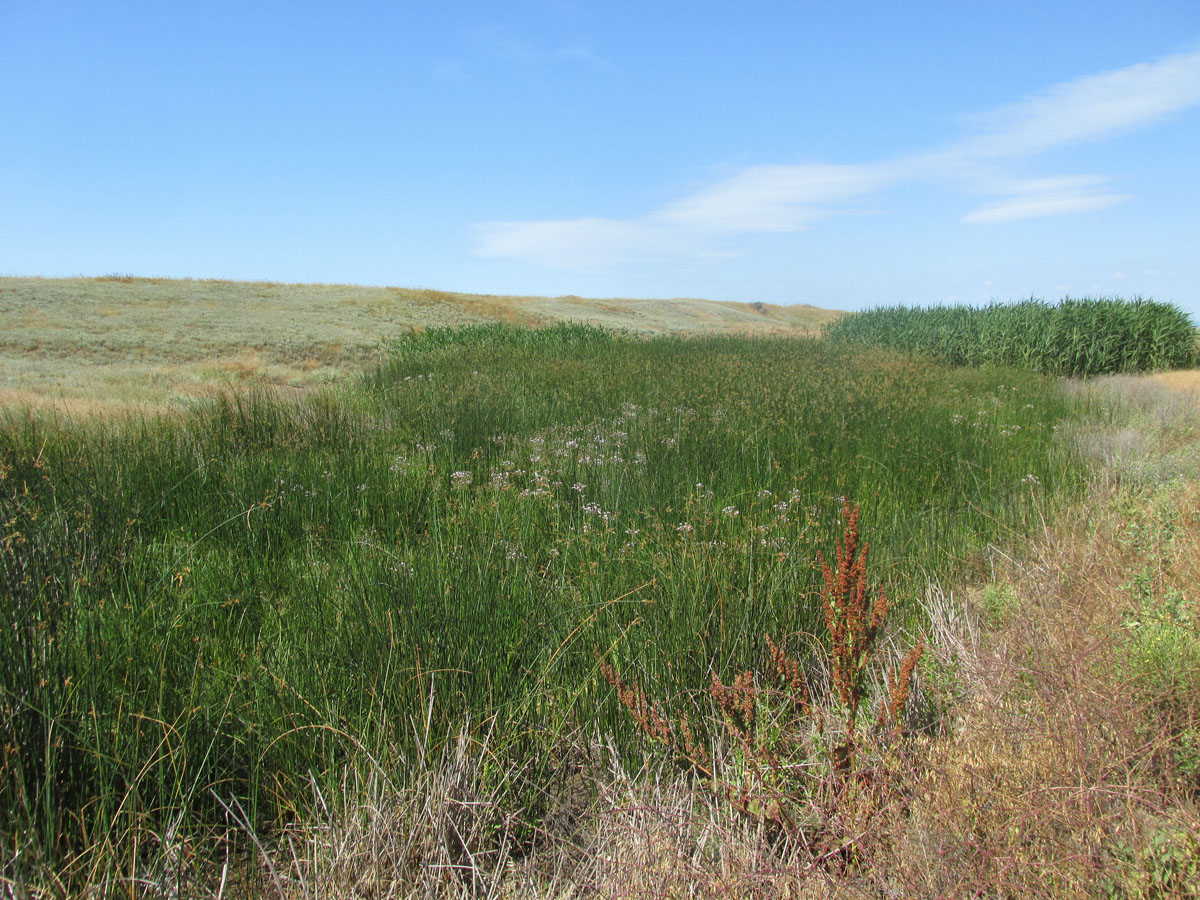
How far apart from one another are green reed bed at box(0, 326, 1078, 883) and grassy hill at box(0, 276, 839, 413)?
3428 mm

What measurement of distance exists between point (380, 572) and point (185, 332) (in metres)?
21.8

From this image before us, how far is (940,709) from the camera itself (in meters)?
2.41

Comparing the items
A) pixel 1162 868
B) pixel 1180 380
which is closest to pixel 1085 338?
pixel 1180 380

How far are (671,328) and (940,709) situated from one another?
1305 inches

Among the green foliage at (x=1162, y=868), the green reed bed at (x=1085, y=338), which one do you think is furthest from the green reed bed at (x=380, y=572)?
the green reed bed at (x=1085, y=338)

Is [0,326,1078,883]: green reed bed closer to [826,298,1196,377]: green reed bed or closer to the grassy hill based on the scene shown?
the grassy hill

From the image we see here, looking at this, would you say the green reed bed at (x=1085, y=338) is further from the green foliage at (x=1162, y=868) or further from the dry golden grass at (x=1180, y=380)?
the green foliage at (x=1162, y=868)

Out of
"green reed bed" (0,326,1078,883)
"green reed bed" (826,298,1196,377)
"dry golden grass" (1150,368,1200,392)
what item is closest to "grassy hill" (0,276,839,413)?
"green reed bed" (0,326,1078,883)

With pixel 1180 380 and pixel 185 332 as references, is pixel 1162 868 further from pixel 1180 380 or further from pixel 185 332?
pixel 185 332

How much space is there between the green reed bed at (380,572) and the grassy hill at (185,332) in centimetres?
343

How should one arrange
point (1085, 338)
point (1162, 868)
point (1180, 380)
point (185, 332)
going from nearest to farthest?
1. point (1162, 868)
2. point (1180, 380)
3. point (1085, 338)
4. point (185, 332)

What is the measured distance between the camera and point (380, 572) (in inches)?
113

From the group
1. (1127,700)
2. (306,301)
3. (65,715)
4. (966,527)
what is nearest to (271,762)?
(65,715)

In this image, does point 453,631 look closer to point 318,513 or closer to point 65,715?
point 65,715
